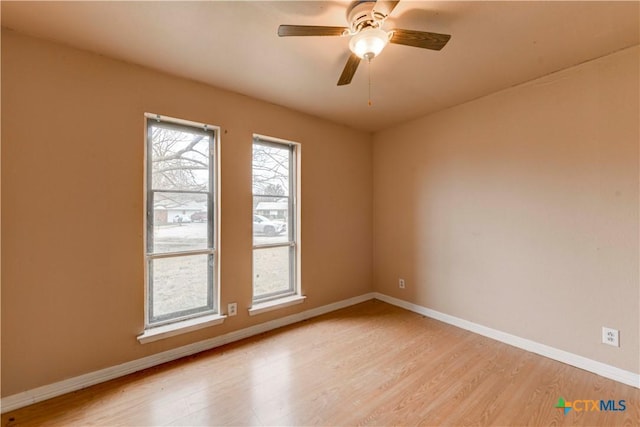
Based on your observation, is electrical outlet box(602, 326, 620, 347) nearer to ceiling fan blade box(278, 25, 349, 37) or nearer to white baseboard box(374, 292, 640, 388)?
white baseboard box(374, 292, 640, 388)

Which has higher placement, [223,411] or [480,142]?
[480,142]

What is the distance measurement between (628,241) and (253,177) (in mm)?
3200

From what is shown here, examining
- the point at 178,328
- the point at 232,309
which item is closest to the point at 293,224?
the point at 232,309

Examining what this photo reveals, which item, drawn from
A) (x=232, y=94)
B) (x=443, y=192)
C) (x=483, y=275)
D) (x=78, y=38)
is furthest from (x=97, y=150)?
(x=483, y=275)

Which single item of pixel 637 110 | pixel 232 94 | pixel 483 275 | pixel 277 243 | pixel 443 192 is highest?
pixel 232 94

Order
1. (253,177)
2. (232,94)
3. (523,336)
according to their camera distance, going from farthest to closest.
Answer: (253,177), (232,94), (523,336)

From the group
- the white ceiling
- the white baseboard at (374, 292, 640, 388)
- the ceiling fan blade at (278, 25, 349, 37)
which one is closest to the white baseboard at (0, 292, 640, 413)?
the white baseboard at (374, 292, 640, 388)

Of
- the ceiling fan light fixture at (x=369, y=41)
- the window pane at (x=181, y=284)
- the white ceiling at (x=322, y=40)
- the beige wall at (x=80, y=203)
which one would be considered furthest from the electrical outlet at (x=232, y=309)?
the ceiling fan light fixture at (x=369, y=41)

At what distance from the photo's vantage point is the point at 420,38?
1619mm

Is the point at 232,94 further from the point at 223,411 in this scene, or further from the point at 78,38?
the point at 223,411

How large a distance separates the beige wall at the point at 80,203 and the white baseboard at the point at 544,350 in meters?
2.27

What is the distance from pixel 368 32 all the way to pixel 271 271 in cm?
243

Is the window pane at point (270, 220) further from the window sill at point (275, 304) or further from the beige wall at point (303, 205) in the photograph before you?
the window sill at point (275, 304)

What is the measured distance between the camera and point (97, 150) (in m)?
2.05
